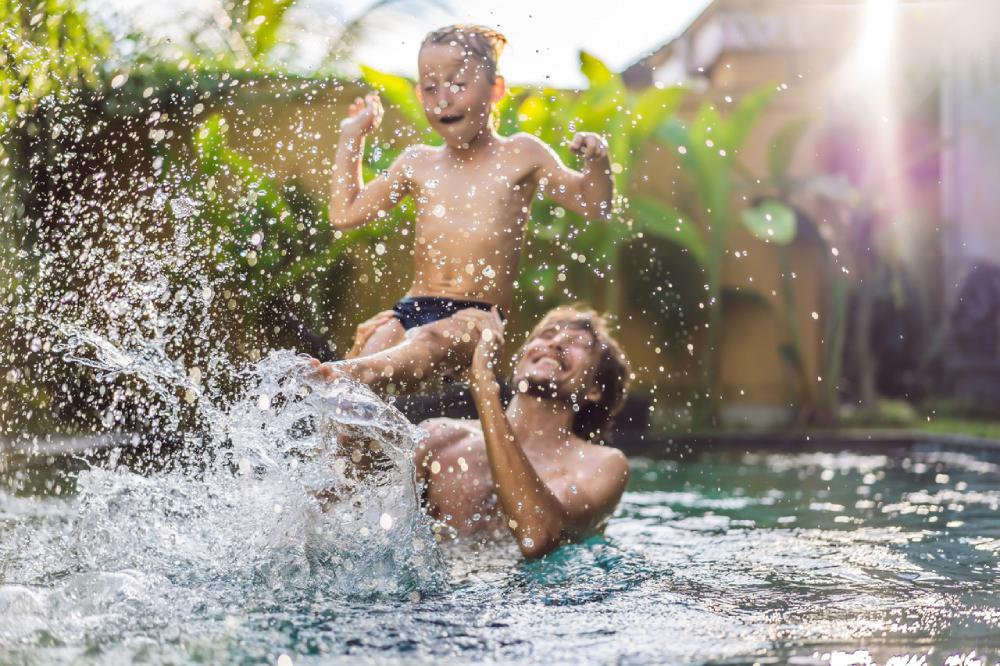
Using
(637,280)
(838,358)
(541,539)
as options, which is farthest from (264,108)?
(541,539)

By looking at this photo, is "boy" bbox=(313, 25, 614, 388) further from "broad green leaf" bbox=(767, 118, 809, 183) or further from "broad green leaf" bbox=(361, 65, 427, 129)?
"broad green leaf" bbox=(767, 118, 809, 183)

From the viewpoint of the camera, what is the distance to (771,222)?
7.29 metres

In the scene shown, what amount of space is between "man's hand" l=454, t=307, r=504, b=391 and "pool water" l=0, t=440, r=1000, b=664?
457mm

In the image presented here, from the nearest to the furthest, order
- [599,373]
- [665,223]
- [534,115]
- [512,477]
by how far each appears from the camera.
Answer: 1. [512,477]
2. [599,373]
3. [534,115]
4. [665,223]

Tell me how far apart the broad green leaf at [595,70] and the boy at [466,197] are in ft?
15.1

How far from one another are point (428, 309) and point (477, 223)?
0.89 ft

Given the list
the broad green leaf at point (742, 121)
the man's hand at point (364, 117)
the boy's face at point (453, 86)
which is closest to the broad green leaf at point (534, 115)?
the broad green leaf at point (742, 121)

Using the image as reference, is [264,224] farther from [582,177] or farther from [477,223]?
[582,177]

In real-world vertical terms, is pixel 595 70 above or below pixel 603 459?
above

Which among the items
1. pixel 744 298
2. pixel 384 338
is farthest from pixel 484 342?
pixel 744 298

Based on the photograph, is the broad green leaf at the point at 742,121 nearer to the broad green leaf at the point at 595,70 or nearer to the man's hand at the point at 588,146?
the broad green leaf at the point at 595,70

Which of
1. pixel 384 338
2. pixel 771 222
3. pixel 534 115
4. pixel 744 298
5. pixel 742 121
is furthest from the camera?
pixel 744 298

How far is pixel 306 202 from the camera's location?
6.87 meters

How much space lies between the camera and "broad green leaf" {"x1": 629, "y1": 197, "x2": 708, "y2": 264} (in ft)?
24.3
